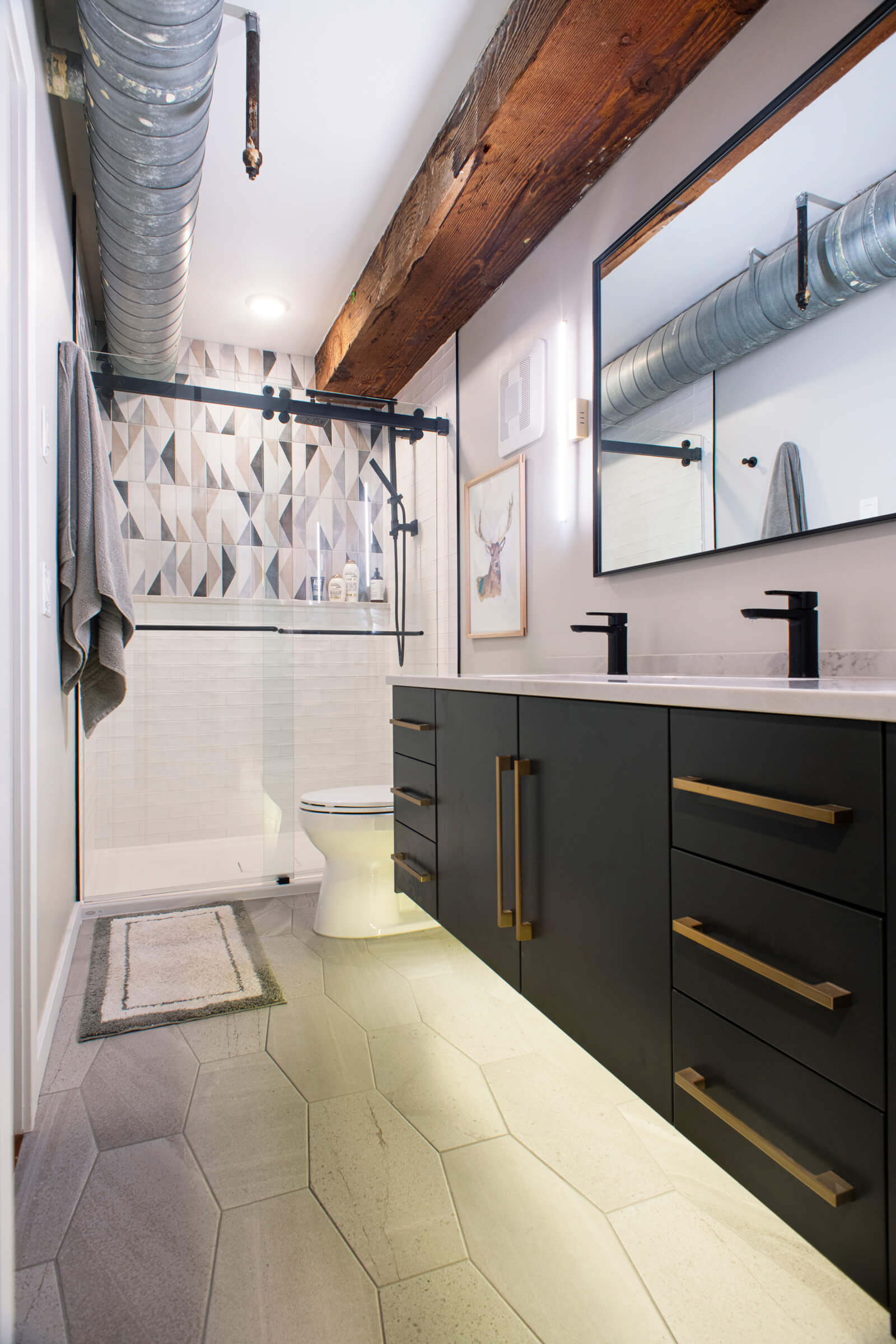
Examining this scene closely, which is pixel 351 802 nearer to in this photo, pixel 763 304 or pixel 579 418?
pixel 579 418

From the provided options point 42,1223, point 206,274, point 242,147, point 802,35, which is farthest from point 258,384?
point 42,1223

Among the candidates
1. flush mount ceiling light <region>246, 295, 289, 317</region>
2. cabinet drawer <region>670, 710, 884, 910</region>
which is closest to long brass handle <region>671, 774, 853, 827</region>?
cabinet drawer <region>670, 710, 884, 910</region>

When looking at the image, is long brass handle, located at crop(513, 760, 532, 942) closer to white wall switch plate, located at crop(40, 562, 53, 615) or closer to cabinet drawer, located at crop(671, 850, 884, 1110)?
cabinet drawer, located at crop(671, 850, 884, 1110)

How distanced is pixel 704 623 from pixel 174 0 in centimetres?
162

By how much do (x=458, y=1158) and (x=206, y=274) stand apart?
3180 millimetres

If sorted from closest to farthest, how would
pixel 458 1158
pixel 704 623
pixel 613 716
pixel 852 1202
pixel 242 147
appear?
pixel 852 1202 < pixel 613 716 < pixel 458 1158 < pixel 704 623 < pixel 242 147

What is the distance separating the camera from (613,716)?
1.10 meters

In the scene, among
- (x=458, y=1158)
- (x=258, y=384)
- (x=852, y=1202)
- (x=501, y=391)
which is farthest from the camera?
(x=258, y=384)

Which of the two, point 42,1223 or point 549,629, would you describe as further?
point 549,629

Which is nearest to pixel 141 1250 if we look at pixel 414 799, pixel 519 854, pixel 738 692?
pixel 519 854

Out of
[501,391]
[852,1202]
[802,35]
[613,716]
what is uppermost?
[802,35]

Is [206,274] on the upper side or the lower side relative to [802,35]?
upper

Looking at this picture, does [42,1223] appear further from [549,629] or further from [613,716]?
[549,629]

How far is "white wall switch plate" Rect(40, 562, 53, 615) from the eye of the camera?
1.65 meters
